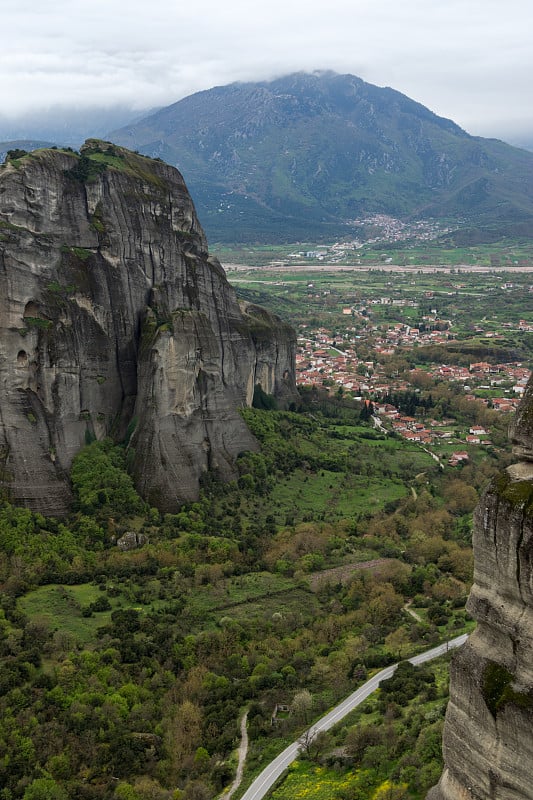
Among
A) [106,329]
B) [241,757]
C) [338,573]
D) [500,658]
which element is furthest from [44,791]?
[106,329]

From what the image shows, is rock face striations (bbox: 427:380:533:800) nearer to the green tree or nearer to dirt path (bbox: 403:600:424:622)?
the green tree

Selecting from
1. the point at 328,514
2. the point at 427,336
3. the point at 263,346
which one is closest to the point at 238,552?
the point at 328,514

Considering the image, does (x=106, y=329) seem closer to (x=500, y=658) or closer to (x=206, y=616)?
(x=206, y=616)

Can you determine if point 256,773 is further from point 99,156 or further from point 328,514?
point 99,156

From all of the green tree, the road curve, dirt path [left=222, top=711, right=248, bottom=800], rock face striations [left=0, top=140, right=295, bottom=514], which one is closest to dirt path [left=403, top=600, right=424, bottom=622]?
the road curve

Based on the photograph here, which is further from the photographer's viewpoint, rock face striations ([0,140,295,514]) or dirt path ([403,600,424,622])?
rock face striations ([0,140,295,514])
